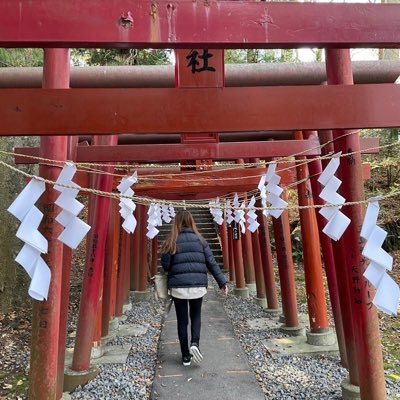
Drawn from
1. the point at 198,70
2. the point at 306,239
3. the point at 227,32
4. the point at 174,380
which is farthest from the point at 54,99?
the point at 306,239

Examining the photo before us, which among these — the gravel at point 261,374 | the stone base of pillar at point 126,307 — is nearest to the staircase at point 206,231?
the stone base of pillar at point 126,307

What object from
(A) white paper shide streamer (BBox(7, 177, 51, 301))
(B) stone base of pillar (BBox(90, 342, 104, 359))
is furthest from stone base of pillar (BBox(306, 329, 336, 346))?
(A) white paper shide streamer (BBox(7, 177, 51, 301))

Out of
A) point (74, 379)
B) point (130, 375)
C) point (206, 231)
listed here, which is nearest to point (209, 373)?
point (130, 375)

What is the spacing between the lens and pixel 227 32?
2086 millimetres

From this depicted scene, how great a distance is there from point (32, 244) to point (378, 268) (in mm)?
1882

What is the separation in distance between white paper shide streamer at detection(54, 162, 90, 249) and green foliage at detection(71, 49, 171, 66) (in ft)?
25.7

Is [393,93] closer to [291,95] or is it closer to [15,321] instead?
[291,95]

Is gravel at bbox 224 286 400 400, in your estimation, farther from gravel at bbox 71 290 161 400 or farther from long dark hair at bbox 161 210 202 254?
long dark hair at bbox 161 210 202 254

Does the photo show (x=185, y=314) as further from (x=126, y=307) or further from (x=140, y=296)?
(x=140, y=296)

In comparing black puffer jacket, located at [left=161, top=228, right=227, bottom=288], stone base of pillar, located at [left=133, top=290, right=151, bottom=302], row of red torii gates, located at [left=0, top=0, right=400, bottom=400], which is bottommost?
stone base of pillar, located at [left=133, top=290, right=151, bottom=302]

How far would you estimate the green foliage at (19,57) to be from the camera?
7352 millimetres

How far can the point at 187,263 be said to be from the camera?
465cm

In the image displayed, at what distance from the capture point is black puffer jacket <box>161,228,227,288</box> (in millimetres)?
4633

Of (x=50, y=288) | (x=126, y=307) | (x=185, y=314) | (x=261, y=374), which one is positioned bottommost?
(x=261, y=374)
